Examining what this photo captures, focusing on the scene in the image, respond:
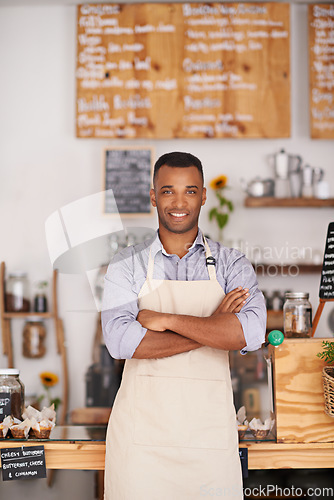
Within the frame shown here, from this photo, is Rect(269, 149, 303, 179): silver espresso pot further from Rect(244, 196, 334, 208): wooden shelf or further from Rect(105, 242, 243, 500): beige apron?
Rect(105, 242, 243, 500): beige apron

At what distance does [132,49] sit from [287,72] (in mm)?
942

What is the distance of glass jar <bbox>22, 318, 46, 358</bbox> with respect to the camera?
340 cm

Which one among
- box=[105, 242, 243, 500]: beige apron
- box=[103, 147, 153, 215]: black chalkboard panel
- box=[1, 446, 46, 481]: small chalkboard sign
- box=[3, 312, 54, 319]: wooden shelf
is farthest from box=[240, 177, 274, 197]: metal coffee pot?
box=[1, 446, 46, 481]: small chalkboard sign

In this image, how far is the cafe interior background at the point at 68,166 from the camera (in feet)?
11.3

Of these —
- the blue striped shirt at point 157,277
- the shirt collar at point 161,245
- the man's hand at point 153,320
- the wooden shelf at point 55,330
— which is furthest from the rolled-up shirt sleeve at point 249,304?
the wooden shelf at point 55,330

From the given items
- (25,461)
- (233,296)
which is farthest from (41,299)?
(233,296)

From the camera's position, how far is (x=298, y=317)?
1917 millimetres

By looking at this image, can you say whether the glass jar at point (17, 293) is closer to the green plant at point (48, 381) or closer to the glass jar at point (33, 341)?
the glass jar at point (33, 341)

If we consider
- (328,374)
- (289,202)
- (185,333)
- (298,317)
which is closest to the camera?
(185,333)

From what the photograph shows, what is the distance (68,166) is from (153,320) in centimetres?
213

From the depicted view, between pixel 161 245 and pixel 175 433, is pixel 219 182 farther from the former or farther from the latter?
pixel 175 433

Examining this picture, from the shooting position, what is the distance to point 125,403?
5.40 ft

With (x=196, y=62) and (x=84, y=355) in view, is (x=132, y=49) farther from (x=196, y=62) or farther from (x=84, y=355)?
(x=84, y=355)

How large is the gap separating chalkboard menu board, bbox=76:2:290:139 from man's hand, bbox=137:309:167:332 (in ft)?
6.24
